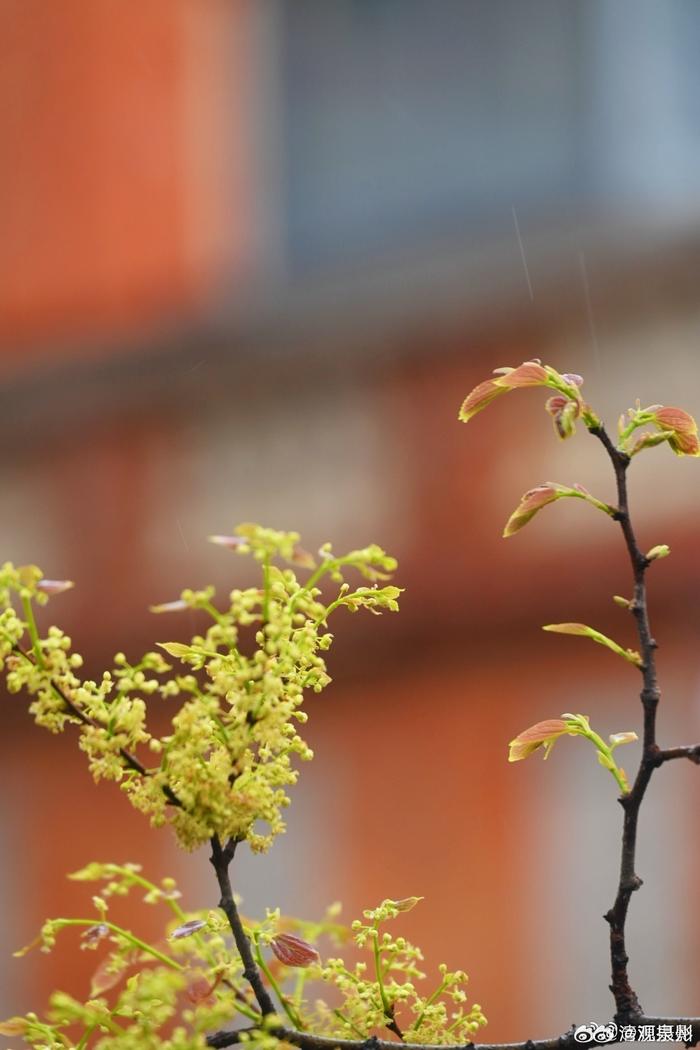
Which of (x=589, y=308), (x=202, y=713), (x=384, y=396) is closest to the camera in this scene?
(x=202, y=713)

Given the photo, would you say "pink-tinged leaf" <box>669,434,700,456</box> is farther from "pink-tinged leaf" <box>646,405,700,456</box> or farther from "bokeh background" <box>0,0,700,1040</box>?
"bokeh background" <box>0,0,700,1040</box>

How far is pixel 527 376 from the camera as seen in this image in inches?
13.5

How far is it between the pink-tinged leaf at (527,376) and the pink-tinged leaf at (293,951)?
5.9 inches

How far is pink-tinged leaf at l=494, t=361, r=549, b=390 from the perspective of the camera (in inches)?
13.4

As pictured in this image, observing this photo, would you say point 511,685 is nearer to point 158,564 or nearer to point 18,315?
point 158,564

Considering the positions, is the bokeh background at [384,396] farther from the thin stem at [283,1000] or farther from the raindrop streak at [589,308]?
the thin stem at [283,1000]

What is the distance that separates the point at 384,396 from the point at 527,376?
193cm

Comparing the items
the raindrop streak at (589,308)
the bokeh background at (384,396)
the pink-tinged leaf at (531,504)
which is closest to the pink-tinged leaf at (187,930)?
the pink-tinged leaf at (531,504)

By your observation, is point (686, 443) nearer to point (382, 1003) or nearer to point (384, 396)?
point (382, 1003)

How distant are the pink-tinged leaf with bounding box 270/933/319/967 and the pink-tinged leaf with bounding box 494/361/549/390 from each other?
0.15m

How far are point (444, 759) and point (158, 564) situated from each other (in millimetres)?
581

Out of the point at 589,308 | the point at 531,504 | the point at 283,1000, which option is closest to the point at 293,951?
the point at 283,1000

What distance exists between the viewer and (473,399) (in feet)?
1.17

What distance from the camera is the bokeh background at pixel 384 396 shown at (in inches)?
77.6
